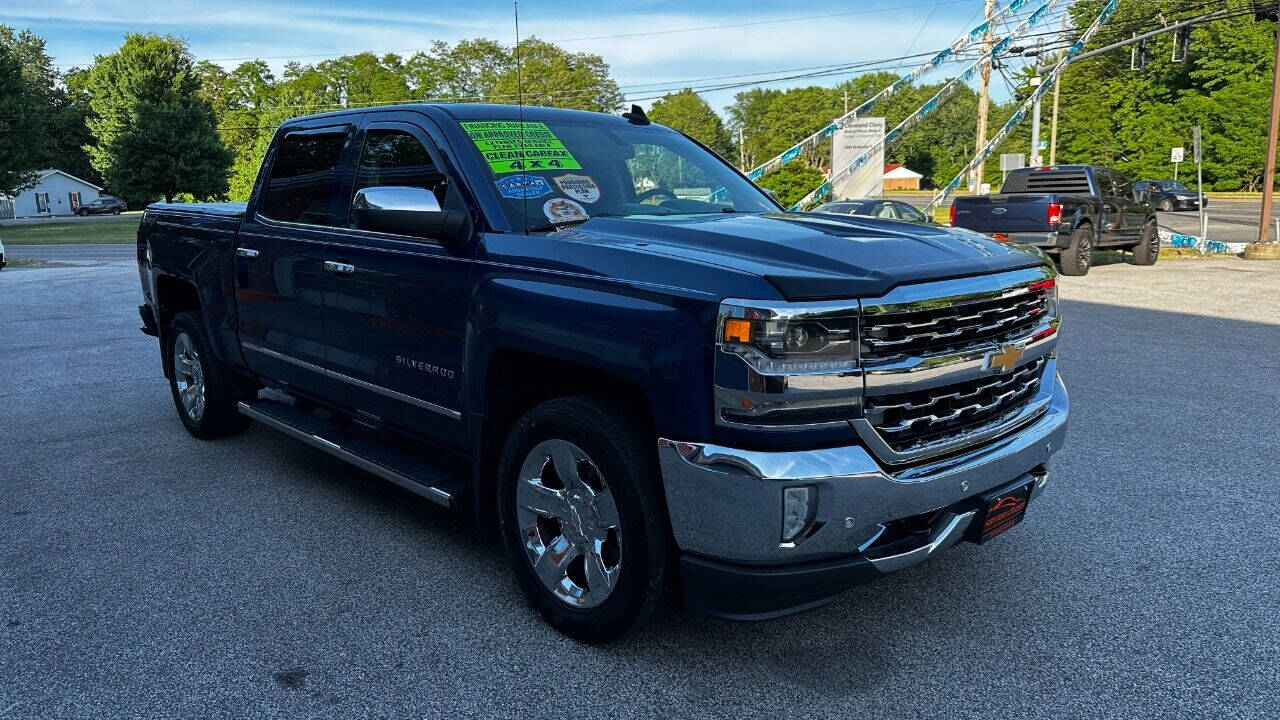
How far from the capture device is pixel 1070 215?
16.4 metres

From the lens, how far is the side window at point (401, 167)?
383cm

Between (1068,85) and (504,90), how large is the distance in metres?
46.4

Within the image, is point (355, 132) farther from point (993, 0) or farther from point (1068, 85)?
point (1068, 85)

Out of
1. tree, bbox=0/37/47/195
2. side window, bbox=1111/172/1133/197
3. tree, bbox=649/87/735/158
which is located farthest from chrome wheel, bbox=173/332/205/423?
tree, bbox=649/87/735/158

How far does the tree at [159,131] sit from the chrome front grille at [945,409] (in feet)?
200

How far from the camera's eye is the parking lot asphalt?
297cm

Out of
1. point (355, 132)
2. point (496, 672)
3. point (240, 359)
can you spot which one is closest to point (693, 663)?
point (496, 672)

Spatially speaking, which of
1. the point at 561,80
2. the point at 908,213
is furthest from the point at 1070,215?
the point at 561,80

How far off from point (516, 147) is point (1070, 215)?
591 inches

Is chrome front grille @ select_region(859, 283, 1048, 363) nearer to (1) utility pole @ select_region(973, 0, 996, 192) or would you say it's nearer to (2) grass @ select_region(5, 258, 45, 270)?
(2) grass @ select_region(5, 258, 45, 270)

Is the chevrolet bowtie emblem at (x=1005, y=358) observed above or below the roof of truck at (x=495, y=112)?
below

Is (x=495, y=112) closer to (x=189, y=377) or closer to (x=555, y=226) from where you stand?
(x=555, y=226)

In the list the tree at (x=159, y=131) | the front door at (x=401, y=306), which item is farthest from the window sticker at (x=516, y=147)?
the tree at (x=159, y=131)

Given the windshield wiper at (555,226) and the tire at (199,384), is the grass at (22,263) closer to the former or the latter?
the tire at (199,384)
